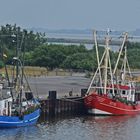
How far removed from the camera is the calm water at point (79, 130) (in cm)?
6562

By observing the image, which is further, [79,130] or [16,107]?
[79,130]

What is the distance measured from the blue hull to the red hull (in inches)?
462

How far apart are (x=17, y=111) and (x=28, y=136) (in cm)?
483

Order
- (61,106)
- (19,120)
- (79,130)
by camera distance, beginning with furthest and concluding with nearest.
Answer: (61,106)
(79,130)
(19,120)

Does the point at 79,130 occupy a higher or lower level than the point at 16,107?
lower

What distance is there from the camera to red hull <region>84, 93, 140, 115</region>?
3278 inches

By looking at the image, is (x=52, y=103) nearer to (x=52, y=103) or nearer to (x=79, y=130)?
(x=52, y=103)

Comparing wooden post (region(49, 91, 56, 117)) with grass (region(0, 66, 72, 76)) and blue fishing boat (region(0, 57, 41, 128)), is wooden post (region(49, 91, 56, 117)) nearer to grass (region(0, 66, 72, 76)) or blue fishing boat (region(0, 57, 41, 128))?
blue fishing boat (region(0, 57, 41, 128))

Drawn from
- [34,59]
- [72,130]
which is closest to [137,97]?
[72,130]

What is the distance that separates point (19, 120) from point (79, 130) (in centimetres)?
510

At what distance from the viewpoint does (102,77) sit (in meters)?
89.2

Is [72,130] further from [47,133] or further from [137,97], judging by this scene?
[137,97]

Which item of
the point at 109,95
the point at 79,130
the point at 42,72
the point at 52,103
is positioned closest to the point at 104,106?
the point at 109,95

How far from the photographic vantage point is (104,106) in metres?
83.9
